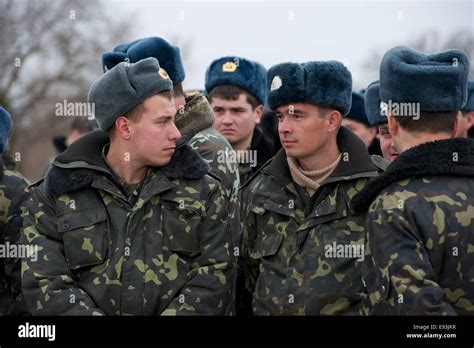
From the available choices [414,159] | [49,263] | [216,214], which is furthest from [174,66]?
[414,159]

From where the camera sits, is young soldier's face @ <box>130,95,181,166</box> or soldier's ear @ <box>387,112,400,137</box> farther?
young soldier's face @ <box>130,95,181,166</box>

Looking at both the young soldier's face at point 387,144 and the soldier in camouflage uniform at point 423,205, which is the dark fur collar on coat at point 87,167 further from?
the young soldier's face at point 387,144

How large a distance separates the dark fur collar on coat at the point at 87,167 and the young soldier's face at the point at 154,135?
8 cm

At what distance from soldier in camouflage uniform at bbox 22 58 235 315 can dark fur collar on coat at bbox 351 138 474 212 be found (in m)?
1.15

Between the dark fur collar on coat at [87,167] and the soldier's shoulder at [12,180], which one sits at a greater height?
the dark fur collar on coat at [87,167]

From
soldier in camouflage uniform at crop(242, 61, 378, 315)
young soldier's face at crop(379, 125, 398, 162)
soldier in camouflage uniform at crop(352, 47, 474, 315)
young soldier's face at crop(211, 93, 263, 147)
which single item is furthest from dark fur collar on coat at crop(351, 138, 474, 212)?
young soldier's face at crop(211, 93, 263, 147)

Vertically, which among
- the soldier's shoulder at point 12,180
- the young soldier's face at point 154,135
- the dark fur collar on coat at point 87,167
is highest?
the young soldier's face at point 154,135

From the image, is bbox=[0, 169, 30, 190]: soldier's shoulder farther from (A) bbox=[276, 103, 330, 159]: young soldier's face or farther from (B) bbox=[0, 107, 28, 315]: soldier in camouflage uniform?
(A) bbox=[276, 103, 330, 159]: young soldier's face

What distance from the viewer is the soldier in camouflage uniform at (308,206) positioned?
463 centimetres

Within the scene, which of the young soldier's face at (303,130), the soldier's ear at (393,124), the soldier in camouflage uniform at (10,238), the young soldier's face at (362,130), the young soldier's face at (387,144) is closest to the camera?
the soldier's ear at (393,124)

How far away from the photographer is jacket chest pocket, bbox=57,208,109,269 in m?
4.70

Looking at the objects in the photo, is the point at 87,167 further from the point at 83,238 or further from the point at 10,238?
the point at 10,238

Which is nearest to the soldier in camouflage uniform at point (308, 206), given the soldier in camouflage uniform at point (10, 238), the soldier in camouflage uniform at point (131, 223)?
the soldier in camouflage uniform at point (131, 223)

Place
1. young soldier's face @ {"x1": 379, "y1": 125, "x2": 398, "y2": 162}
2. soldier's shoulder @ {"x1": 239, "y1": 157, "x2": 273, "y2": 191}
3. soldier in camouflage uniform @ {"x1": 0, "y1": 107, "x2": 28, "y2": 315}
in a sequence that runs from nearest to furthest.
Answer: soldier's shoulder @ {"x1": 239, "y1": 157, "x2": 273, "y2": 191}
soldier in camouflage uniform @ {"x1": 0, "y1": 107, "x2": 28, "y2": 315}
young soldier's face @ {"x1": 379, "y1": 125, "x2": 398, "y2": 162}
